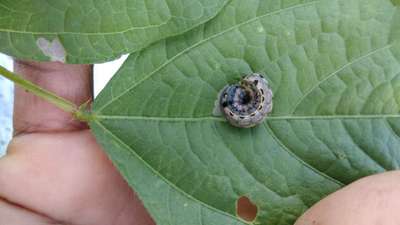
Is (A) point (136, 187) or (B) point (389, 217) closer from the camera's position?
(B) point (389, 217)

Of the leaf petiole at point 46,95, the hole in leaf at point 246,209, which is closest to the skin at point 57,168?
the leaf petiole at point 46,95

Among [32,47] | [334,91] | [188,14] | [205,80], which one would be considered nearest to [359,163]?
[334,91]

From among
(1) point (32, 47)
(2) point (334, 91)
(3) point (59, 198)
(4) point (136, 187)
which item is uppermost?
(1) point (32, 47)

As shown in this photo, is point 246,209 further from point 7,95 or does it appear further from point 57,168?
point 7,95

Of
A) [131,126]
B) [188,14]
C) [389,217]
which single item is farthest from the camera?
[131,126]

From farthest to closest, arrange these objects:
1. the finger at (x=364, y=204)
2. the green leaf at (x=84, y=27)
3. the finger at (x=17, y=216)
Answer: the finger at (x=17, y=216) → the green leaf at (x=84, y=27) → the finger at (x=364, y=204)

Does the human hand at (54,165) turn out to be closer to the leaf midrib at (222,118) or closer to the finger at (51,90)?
the finger at (51,90)

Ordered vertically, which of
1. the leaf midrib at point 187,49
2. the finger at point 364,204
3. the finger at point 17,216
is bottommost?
the finger at point 17,216

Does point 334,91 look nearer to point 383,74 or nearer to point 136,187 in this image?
point 383,74

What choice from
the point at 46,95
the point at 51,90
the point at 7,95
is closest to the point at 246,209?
the point at 46,95

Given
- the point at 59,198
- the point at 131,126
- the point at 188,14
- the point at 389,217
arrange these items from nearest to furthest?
the point at 389,217 < the point at 188,14 < the point at 131,126 < the point at 59,198
